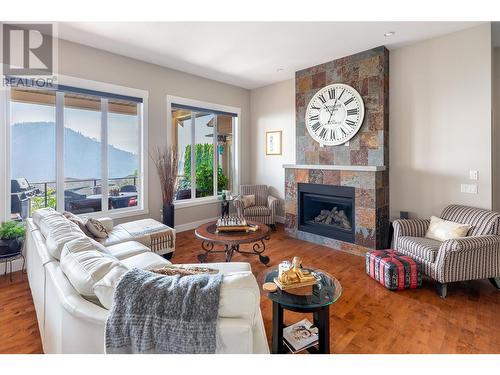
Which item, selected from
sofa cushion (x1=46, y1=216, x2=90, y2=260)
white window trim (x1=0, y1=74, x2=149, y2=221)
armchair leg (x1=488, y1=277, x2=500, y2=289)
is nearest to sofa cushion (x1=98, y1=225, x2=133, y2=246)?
sofa cushion (x1=46, y1=216, x2=90, y2=260)

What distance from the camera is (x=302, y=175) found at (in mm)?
4473

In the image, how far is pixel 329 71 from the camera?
4.25 m

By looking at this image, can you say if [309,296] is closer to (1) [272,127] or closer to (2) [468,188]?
(2) [468,188]

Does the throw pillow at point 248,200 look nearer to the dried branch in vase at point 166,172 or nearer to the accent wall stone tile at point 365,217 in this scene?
the dried branch in vase at point 166,172

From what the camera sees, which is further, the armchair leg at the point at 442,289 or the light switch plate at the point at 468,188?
the light switch plate at the point at 468,188

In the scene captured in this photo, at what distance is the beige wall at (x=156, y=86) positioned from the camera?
360 centimetres

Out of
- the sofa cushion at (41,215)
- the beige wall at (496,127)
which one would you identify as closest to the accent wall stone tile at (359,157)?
the beige wall at (496,127)

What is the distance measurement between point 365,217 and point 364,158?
890mm

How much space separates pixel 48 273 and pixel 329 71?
4.38 metres

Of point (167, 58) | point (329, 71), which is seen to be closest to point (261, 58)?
point (329, 71)

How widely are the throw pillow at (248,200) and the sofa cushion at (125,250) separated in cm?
249

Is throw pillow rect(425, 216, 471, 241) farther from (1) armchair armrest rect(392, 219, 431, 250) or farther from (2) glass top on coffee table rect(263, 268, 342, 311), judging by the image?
(2) glass top on coffee table rect(263, 268, 342, 311)

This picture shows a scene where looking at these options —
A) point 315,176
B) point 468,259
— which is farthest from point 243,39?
point 468,259

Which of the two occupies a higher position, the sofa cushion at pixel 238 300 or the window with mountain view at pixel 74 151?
the window with mountain view at pixel 74 151
